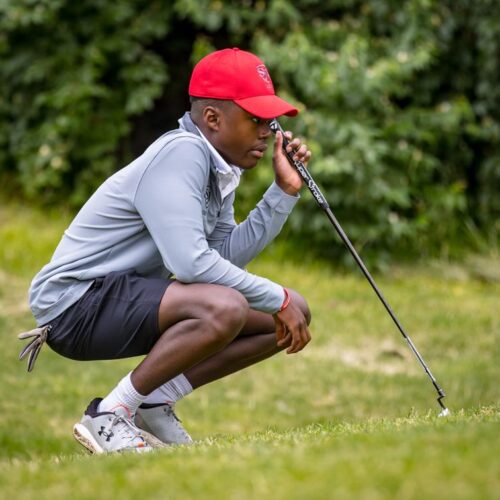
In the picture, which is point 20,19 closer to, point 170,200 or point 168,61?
point 168,61

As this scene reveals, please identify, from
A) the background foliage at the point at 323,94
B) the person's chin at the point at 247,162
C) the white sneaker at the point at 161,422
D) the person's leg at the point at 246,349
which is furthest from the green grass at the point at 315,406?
the person's chin at the point at 247,162

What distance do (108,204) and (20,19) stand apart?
269 inches

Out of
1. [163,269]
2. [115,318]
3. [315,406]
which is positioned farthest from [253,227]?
[315,406]

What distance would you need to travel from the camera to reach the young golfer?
4.36 m

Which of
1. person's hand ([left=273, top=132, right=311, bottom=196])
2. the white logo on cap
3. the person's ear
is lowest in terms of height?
person's hand ([left=273, top=132, right=311, bottom=196])

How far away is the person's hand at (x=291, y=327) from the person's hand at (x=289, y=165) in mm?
578

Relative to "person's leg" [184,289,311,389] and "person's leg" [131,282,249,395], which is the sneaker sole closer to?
"person's leg" [131,282,249,395]

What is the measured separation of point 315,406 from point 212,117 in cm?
350

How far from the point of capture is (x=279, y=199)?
4902mm

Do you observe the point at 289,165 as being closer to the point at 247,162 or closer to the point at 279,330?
the point at 247,162

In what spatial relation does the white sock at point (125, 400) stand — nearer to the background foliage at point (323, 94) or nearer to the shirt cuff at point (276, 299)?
the shirt cuff at point (276, 299)

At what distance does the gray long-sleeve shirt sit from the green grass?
0.63 meters

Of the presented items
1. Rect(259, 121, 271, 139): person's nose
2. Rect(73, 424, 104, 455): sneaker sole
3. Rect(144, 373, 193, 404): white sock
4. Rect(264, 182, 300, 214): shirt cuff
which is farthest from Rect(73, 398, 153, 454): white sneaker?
Rect(259, 121, 271, 139): person's nose

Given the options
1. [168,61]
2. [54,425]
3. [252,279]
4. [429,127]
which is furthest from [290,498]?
[168,61]
